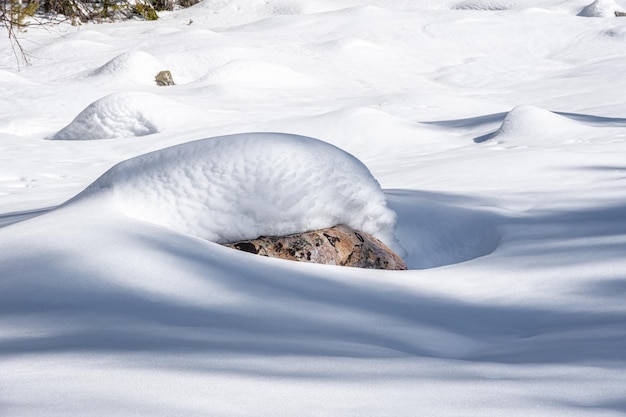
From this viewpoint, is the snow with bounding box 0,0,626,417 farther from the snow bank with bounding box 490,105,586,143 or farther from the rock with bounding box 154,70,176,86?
the rock with bounding box 154,70,176,86

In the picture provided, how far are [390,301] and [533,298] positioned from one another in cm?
45

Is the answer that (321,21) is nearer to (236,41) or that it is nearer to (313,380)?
(236,41)

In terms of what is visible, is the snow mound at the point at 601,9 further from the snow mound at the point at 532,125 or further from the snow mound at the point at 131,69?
the snow mound at the point at 532,125

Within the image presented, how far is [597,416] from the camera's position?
4.23 ft

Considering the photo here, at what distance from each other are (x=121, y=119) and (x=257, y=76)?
3446 mm

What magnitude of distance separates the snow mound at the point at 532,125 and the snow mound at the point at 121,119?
344 centimetres

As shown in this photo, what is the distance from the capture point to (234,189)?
304 cm

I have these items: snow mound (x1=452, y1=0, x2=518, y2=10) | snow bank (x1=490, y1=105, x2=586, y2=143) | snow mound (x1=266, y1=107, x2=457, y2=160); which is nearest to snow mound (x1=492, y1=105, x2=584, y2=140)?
snow bank (x1=490, y1=105, x2=586, y2=143)

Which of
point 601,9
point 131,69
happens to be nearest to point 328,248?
point 131,69

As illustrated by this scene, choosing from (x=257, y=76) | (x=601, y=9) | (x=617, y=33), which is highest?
(x=257, y=76)

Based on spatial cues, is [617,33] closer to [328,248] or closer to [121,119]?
[121,119]

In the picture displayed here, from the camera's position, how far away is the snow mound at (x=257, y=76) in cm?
1116

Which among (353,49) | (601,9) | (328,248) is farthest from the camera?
(601,9)


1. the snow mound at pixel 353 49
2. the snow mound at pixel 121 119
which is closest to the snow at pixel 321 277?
the snow mound at pixel 121 119
